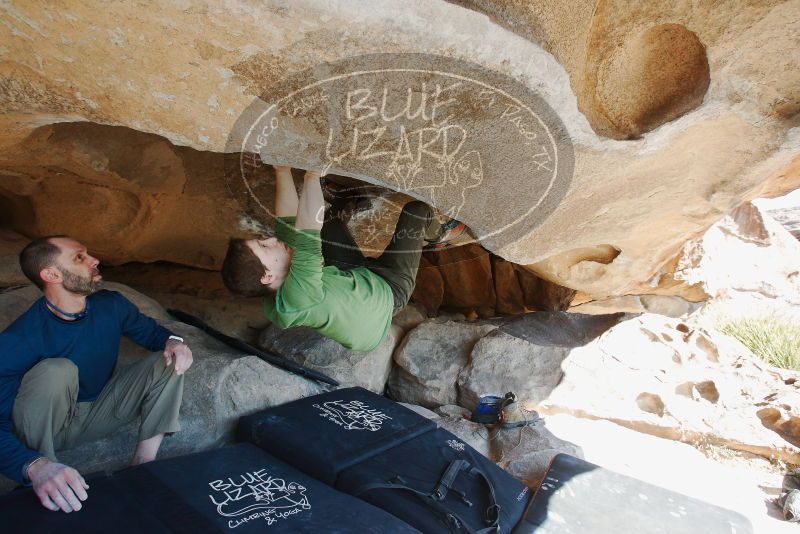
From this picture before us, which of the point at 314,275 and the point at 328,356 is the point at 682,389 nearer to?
the point at 328,356

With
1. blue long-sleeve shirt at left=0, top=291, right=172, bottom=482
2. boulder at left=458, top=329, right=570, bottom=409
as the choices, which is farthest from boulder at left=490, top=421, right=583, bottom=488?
blue long-sleeve shirt at left=0, top=291, right=172, bottom=482

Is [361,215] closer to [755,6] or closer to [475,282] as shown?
[755,6]

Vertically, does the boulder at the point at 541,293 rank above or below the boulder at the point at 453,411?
above

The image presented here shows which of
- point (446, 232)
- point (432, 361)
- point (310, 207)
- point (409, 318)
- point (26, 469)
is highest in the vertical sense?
point (446, 232)

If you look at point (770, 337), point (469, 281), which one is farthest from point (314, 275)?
point (770, 337)

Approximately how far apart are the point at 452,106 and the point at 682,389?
2.65 m

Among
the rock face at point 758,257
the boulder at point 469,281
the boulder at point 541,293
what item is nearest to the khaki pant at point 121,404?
the boulder at point 469,281

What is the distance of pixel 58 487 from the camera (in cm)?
135

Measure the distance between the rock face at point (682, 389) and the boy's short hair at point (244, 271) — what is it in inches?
81.0

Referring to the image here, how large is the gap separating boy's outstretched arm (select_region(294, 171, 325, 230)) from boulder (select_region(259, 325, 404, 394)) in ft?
4.34

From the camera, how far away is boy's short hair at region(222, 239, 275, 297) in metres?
1.99

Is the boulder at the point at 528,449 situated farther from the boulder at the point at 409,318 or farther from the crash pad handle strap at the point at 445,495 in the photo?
the boulder at the point at 409,318

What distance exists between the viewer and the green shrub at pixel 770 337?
5.30 m

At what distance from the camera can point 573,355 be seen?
3412 mm
